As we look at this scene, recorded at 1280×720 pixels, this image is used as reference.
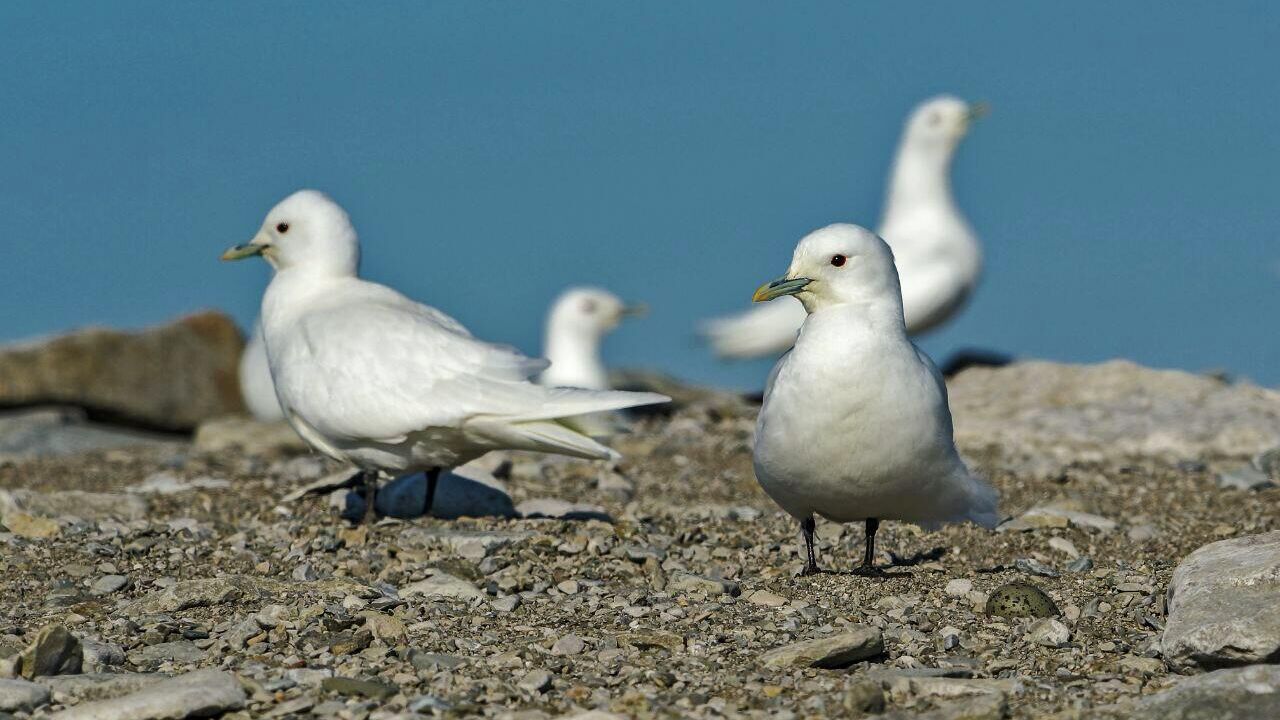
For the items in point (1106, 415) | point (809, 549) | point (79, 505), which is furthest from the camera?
point (1106, 415)

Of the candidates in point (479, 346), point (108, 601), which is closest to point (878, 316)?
point (479, 346)

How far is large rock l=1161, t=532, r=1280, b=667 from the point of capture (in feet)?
17.1

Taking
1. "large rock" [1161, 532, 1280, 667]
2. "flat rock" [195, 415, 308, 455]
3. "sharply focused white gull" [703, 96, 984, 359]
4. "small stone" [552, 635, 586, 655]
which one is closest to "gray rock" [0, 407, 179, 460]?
"flat rock" [195, 415, 308, 455]

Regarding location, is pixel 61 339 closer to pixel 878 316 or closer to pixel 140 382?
pixel 140 382

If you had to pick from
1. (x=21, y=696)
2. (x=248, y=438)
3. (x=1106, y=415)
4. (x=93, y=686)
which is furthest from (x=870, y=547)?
(x=248, y=438)

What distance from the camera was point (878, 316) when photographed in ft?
21.2

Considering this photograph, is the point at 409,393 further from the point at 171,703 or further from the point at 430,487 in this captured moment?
the point at 171,703

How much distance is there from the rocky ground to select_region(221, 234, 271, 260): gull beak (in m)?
1.35

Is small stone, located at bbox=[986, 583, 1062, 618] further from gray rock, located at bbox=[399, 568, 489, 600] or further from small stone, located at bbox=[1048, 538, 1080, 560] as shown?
gray rock, located at bbox=[399, 568, 489, 600]

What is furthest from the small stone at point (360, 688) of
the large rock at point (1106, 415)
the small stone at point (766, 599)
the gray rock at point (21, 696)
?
the large rock at point (1106, 415)

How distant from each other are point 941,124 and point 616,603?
11.5 meters

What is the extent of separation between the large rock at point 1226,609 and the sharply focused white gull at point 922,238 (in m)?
9.89

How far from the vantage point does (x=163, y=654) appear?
219 inches

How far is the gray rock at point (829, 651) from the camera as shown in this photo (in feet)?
17.3
